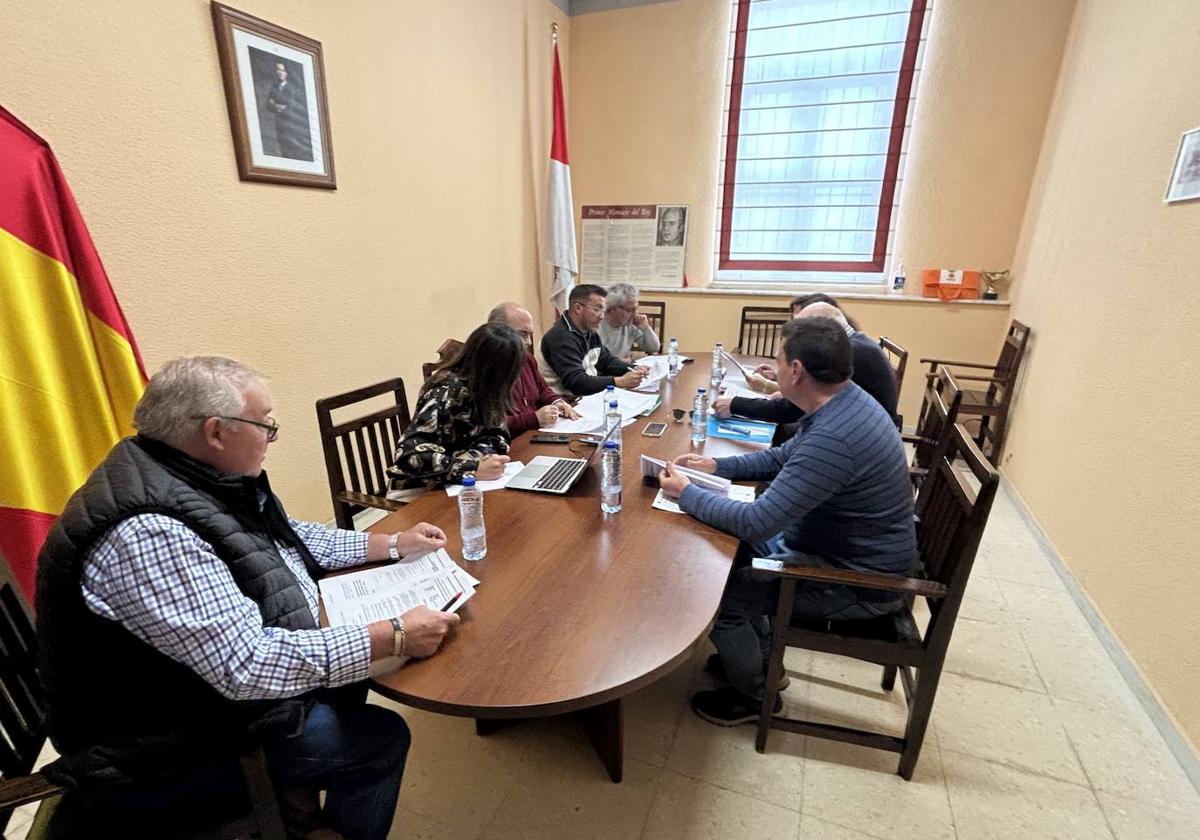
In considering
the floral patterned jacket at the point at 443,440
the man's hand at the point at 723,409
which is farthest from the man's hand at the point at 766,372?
the floral patterned jacket at the point at 443,440

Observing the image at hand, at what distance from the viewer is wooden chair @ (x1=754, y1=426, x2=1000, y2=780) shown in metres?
1.22

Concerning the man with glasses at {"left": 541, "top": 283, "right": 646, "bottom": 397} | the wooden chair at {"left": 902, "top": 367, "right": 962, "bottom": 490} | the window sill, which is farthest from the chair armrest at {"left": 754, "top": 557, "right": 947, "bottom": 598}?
the window sill

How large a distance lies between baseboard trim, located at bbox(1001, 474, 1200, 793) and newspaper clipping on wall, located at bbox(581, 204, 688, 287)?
118 inches

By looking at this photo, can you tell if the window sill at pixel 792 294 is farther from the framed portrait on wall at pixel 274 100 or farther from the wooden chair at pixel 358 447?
the wooden chair at pixel 358 447

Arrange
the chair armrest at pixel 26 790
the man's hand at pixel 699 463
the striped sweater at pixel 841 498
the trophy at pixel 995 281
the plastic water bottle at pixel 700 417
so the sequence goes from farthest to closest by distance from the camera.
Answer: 1. the trophy at pixel 995 281
2. the plastic water bottle at pixel 700 417
3. the man's hand at pixel 699 463
4. the striped sweater at pixel 841 498
5. the chair armrest at pixel 26 790

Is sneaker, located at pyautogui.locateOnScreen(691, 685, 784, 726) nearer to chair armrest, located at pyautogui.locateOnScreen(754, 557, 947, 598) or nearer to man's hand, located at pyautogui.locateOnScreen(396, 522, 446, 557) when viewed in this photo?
chair armrest, located at pyautogui.locateOnScreen(754, 557, 947, 598)

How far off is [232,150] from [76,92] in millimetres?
459

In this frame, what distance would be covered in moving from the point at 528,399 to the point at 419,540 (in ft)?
3.57

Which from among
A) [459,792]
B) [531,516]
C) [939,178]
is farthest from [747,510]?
[939,178]

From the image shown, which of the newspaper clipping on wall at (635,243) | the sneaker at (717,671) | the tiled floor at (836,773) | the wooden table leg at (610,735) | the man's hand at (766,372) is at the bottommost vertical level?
the tiled floor at (836,773)

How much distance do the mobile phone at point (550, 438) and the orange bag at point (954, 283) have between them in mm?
3238

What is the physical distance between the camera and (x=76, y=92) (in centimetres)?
155

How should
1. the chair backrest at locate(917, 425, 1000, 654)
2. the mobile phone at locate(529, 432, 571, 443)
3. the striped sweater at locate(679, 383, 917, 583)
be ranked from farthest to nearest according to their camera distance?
the mobile phone at locate(529, 432, 571, 443) < the striped sweater at locate(679, 383, 917, 583) < the chair backrest at locate(917, 425, 1000, 654)

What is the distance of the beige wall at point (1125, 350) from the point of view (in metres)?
1.65
